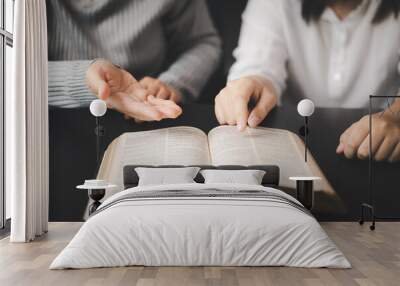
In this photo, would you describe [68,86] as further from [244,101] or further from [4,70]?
[244,101]

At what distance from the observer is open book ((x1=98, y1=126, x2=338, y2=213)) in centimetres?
805

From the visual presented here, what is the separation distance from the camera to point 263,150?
26.5 ft

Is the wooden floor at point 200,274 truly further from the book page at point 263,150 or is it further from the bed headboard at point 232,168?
the book page at point 263,150

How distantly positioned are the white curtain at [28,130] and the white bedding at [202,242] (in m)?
1.63

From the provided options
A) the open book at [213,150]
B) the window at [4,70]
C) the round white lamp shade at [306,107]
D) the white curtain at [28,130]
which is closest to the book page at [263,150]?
Result: the open book at [213,150]

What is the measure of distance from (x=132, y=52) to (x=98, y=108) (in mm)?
1007

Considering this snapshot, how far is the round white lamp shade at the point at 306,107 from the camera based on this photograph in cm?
779

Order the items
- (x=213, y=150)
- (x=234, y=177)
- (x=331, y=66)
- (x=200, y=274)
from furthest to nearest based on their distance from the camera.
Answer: (x=331, y=66) → (x=213, y=150) → (x=234, y=177) → (x=200, y=274)

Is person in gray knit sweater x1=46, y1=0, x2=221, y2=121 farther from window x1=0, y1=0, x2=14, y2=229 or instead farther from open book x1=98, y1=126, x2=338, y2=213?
window x1=0, y1=0, x2=14, y2=229

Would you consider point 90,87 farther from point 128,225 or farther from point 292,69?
point 128,225

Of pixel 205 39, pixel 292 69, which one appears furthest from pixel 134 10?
pixel 292 69

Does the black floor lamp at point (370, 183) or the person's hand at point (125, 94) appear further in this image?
the person's hand at point (125, 94)

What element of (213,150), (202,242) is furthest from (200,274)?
(213,150)

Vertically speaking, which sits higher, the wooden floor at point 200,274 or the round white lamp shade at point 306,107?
the round white lamp shade at point 306,107
